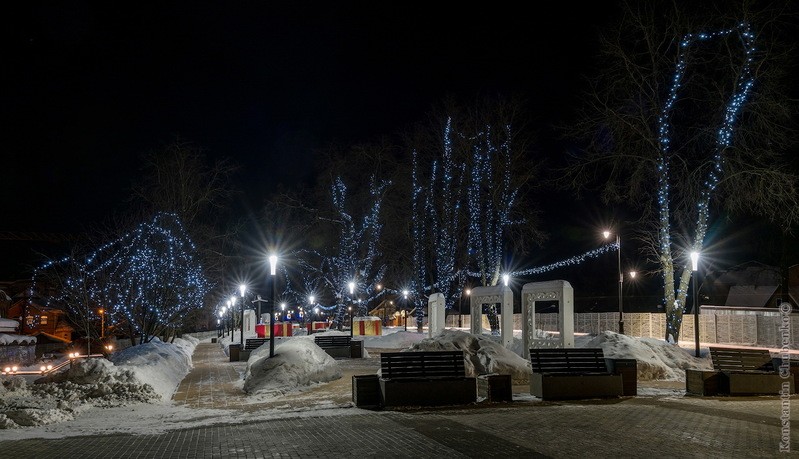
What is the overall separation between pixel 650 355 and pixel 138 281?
2305cm

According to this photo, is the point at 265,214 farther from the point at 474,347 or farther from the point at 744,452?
the point at 744,452

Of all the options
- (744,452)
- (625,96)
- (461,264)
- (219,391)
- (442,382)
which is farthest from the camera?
(461,264)

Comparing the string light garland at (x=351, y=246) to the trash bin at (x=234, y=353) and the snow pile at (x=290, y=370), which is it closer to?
the trash bin at (x=234, y=353)

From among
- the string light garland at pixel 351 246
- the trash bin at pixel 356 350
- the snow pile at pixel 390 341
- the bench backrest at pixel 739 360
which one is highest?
the string light garland at pixel 351 246

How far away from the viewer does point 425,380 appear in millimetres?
12742

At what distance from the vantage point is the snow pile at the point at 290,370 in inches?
636

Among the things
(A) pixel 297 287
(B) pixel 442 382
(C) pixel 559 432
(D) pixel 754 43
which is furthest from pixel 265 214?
(C) pixel 559 432

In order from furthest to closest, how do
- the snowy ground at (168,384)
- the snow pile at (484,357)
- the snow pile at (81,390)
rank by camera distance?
the snow pile at (484,357), the snow pile at (81,390), the snowy ground at (168,384)

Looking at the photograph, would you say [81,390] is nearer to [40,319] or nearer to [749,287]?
[749,287]

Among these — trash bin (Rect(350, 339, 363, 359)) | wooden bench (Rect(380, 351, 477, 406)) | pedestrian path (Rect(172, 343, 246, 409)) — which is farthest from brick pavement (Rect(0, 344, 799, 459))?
trash bin (Rect(350, 339, 363, 359))

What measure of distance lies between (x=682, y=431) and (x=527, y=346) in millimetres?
13718

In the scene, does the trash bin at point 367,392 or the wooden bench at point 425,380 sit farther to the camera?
the trash bin at point 367,392

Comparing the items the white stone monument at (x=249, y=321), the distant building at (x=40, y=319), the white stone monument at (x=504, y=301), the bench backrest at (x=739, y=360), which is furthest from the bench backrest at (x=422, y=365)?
the distant building at (x=40, y=319)

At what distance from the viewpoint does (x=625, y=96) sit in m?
30.0
